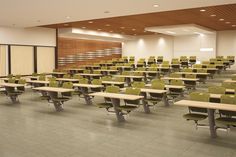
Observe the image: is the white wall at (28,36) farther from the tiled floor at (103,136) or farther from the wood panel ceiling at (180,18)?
the tiled floor at (103,136)

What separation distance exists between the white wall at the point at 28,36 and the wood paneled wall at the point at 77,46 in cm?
238

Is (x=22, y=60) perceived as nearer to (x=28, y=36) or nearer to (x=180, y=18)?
(x=28, y=36)

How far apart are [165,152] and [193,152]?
0.53 m

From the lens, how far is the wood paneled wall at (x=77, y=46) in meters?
19.6

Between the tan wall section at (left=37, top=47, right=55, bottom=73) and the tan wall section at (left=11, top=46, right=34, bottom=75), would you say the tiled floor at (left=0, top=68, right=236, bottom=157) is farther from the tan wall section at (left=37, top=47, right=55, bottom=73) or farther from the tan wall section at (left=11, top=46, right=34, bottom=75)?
the tan wall section at (left=37, top=47, right=55, bottom=73)

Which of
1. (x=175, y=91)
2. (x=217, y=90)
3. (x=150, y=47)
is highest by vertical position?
(x=150, y=47)

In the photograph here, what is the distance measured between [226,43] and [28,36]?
1419 cm

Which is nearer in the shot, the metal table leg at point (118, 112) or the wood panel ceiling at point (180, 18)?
the metal table leg at point (118, 112)

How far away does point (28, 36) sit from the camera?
→ 1574 centimetres

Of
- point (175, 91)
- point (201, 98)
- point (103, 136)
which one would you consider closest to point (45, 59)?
point (175, 91)

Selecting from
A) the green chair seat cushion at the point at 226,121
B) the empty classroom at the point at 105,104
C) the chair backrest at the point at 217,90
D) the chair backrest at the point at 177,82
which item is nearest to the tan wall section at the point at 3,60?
the empty classroom at the point at 105,104

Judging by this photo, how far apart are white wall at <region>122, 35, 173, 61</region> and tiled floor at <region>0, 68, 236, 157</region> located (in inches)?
569

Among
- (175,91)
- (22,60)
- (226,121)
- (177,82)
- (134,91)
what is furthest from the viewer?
(22,60)

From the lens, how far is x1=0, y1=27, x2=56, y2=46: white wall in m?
14.7
